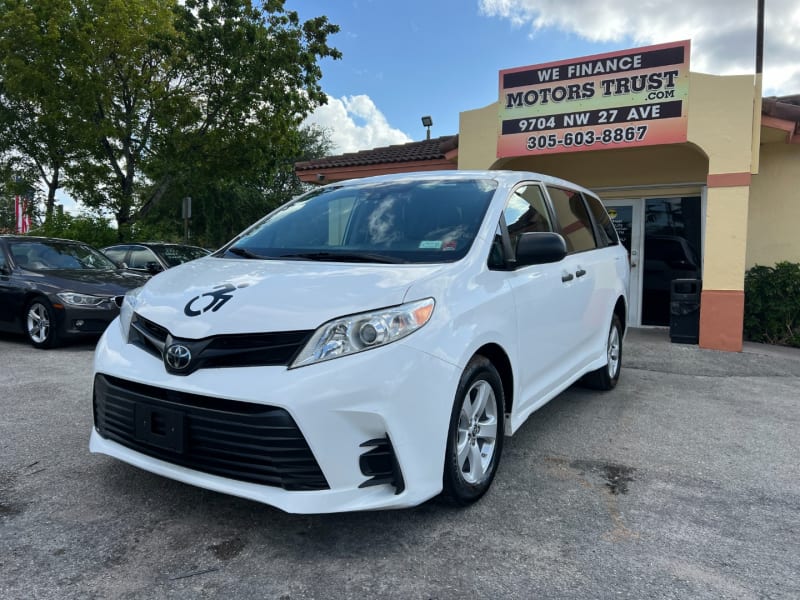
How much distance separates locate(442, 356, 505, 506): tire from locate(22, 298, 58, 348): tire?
5.78 meters

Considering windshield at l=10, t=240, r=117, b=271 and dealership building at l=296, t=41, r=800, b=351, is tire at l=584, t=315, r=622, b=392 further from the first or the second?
windshield at l=10, t=240, r=117, b=271

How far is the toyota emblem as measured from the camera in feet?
8.16

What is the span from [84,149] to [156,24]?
4082 mm

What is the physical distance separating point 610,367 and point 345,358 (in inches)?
146

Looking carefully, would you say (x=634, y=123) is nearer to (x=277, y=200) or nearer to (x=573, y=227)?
(x=573, y=227)

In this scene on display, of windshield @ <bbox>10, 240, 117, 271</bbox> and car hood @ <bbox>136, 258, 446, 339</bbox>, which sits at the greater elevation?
windshield @ <bbox>10, 240, 117, 271</bbox>

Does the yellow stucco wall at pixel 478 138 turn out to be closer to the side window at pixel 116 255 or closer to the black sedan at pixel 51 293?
the black sedan at pixel 51 293

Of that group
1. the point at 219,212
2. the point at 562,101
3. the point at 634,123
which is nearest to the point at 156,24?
the point at 562,101

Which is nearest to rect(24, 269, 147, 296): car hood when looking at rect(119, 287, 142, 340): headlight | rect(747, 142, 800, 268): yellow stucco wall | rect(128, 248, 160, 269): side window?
rect(128, 248, 160, 269): side window

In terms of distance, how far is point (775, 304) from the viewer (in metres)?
8.26

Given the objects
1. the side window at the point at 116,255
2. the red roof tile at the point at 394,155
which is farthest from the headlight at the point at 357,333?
the side window at the point at 116,255

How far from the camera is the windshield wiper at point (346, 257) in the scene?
300cm

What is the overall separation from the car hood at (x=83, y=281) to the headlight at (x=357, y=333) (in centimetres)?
555

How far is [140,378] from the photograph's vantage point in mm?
2588
